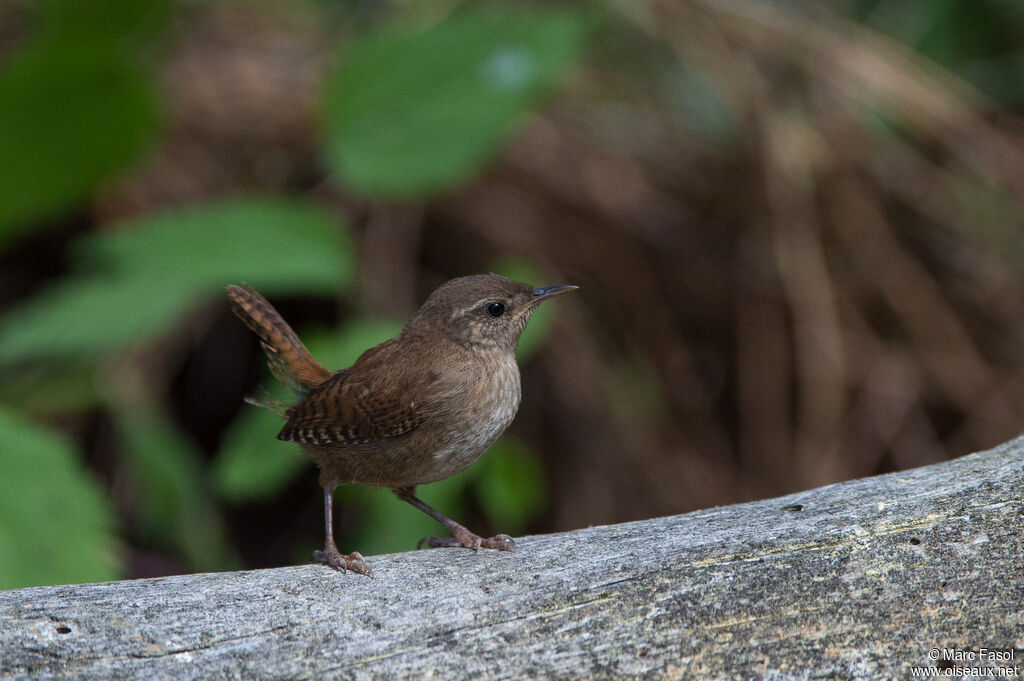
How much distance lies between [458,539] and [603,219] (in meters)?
3.23

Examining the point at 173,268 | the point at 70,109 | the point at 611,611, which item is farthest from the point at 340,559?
the point at 70,109

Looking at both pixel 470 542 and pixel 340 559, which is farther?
pixel 470 542

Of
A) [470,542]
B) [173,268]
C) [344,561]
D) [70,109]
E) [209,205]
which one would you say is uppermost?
[70,109]

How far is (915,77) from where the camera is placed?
17.7ft

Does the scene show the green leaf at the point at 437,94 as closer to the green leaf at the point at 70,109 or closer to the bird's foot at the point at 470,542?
the green leaf at the point at 70,109

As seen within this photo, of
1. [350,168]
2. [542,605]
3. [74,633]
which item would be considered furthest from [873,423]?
[74,633]

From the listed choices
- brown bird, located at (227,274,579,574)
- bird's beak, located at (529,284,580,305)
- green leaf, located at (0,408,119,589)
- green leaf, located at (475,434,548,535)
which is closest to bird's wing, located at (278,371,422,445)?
brown bird, located at (227,274,579,574)

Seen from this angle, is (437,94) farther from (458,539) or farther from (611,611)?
(611,611)

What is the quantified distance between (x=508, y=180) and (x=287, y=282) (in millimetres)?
2114

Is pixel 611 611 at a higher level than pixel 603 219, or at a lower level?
lower

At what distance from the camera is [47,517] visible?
Result: 118 inches

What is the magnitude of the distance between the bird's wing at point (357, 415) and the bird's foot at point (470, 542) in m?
0.32

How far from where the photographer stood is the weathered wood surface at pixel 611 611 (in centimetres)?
192

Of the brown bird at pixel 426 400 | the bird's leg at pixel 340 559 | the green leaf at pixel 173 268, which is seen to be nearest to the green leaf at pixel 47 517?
the green leaf at pixel 173 268
